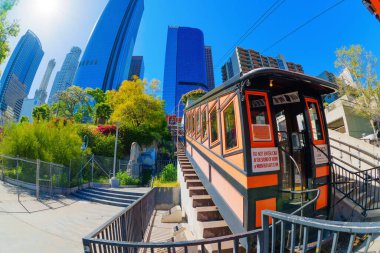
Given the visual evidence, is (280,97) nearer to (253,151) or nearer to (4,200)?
(253,151)

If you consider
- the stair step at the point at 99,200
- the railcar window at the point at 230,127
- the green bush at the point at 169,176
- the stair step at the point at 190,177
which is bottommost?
the stair step at the point at 99,200

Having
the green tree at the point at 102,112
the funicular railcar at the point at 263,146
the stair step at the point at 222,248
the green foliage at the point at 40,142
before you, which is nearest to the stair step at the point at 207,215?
the funicular railcar at the point at 263,146

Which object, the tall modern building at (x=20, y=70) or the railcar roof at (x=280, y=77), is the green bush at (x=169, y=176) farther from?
the tall modern building at (x=20, y=70)

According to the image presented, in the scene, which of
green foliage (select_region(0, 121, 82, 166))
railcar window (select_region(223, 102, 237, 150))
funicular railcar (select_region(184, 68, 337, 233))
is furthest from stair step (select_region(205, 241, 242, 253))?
green foliage (select_region(0, 121, 82, 166))

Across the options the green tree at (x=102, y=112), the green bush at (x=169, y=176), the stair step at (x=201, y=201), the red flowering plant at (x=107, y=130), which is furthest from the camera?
the green tree at (x=102, y=112)

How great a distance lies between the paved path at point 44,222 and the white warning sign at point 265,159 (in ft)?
14.1

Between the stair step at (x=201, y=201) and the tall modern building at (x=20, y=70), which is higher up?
the tall modern building at (x=20, y=70)

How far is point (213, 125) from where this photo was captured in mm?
5059

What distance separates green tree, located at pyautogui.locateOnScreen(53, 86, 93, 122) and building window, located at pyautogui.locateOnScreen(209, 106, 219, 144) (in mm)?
33337

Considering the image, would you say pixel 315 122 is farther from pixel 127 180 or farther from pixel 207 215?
pixel 127 180

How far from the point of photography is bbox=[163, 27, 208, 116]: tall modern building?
100438 millimetres

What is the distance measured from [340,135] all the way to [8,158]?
1755 centimetres

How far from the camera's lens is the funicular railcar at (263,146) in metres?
3.35

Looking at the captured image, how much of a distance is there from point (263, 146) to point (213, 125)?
1.78 m
